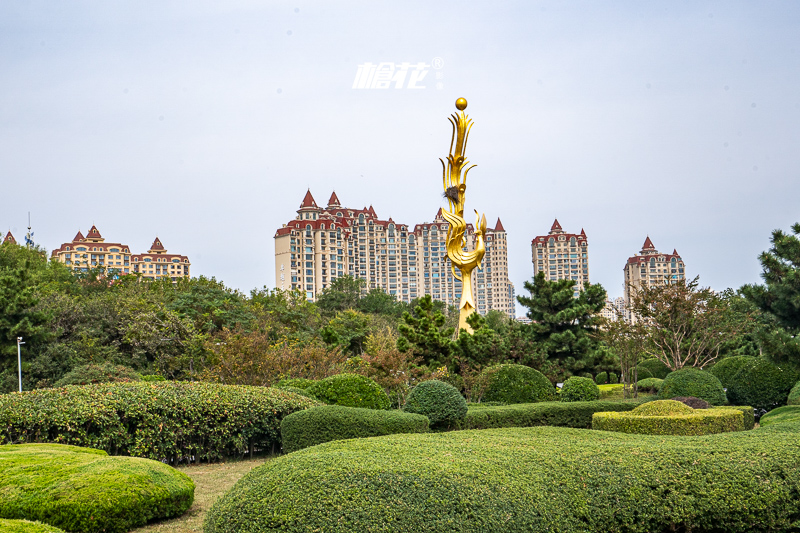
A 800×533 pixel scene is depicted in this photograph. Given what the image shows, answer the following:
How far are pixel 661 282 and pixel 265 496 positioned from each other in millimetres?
18510

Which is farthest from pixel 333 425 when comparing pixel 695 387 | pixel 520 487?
pixel 695 387

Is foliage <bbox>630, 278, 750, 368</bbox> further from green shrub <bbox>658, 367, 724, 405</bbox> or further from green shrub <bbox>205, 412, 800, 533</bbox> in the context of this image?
green shrub <bbox>205, 412, 800, 533</bbox>

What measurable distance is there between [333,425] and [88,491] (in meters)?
3.98

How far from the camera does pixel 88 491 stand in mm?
5598

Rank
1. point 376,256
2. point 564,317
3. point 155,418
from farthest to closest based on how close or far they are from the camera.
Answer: point 376,256, point 564,317, point 155,418

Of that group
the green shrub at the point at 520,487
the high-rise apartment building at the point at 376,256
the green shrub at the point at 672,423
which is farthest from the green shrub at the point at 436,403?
the high-rise apartment building at the point at 376,256

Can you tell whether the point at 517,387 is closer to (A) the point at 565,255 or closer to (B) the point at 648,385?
(B) the point at 648,385

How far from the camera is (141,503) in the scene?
588 centimetres

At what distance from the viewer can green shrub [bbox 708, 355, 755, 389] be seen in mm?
16516

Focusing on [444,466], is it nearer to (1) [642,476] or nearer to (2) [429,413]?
(1) [642,476]

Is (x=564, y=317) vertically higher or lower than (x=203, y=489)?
higher

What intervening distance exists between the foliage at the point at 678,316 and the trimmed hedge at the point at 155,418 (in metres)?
11.9

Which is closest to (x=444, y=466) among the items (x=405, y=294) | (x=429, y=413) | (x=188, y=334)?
(x=429, y=413)

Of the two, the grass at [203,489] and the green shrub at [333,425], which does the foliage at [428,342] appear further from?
the grass at [203,489]
